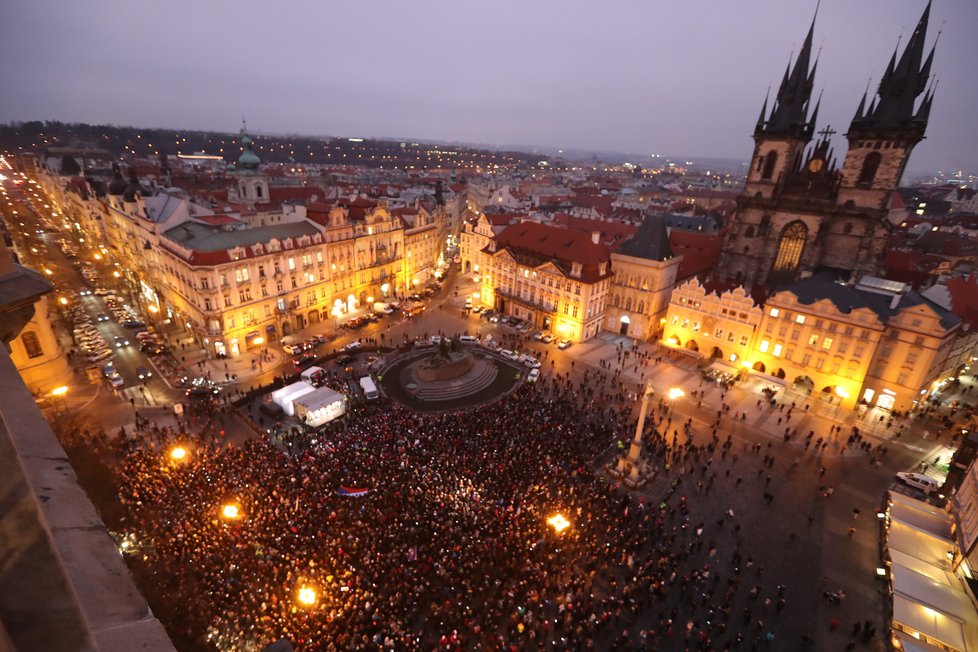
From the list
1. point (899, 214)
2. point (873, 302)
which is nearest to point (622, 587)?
point (873, 302)

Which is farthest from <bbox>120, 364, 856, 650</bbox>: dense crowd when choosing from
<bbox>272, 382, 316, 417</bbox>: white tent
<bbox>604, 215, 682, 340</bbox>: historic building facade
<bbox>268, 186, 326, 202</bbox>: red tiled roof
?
<bbox>268, 186, 326, 202</bbox>: red tiled roof

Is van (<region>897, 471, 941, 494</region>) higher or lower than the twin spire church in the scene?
lower

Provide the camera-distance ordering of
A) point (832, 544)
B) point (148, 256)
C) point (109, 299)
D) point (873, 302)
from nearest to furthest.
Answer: point (832, 544), point (873, 302), point (148, 256), point (109, 299)

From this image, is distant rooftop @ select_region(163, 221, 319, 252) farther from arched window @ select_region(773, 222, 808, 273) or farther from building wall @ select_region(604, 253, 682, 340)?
arched window @ select_region(773, 222, 808, 273)

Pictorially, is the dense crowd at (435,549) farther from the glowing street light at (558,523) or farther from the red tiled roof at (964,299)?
the red tiled roof at (964,299)

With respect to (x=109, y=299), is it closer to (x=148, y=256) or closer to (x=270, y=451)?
(x=148, y=256)

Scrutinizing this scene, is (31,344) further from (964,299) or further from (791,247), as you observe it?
(964,299)
